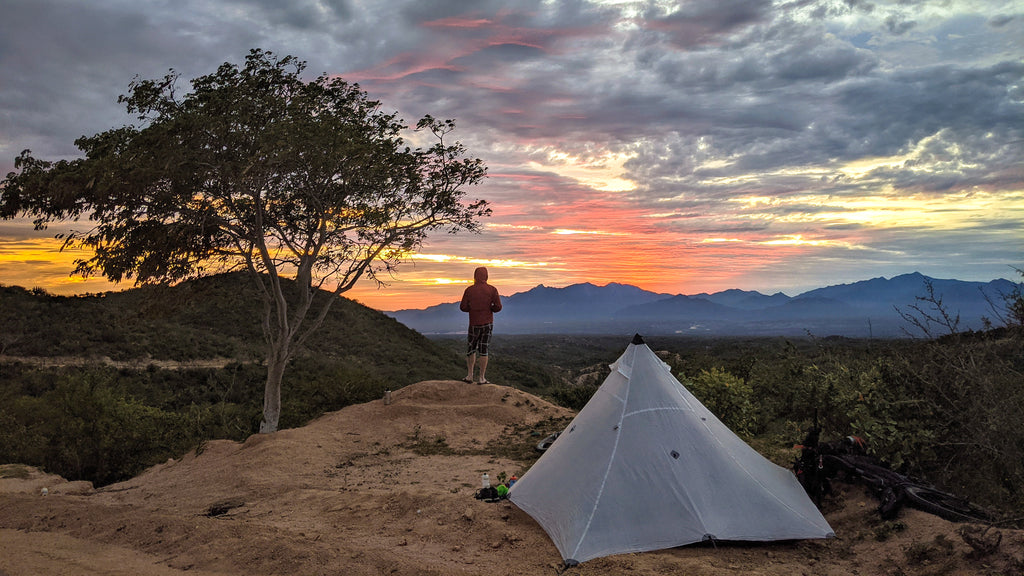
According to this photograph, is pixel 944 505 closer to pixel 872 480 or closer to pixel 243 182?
pixel 872 480

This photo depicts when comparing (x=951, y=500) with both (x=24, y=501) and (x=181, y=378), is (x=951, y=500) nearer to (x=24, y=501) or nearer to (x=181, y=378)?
(x=24, y=501)

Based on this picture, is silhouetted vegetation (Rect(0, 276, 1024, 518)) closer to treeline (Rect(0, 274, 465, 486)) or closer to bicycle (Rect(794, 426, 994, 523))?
treeline (Rect(0, 274, 465, 486))

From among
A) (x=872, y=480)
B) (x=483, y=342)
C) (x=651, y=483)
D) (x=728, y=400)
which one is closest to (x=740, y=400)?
(x=728, y=400)

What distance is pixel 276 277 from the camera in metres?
14.6

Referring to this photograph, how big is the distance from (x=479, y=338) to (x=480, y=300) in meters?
1.15

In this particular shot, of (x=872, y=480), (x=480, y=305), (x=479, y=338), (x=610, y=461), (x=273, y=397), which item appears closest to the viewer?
(x=610, y=461)

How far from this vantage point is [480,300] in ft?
50.2

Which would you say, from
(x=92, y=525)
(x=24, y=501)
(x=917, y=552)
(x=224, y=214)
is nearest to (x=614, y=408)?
(x=917, y=552)

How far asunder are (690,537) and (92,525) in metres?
8.13

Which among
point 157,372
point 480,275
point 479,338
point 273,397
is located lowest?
point 157,372

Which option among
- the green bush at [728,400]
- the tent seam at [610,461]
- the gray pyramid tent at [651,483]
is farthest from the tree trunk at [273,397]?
the green bush at [728,400]

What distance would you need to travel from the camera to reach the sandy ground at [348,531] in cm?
582

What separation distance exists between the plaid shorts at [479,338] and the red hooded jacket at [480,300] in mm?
145

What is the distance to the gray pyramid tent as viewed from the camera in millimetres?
6402
